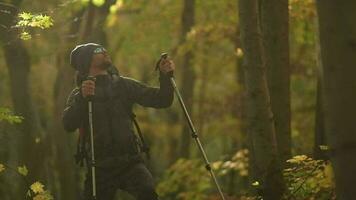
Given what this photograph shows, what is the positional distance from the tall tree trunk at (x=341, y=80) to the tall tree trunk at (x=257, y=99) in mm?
3433

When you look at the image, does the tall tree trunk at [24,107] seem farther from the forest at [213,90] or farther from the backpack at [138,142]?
the backpack at [138,142]

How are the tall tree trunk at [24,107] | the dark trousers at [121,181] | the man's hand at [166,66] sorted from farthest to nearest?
the tall tree trunk at [24,107] < the man's hand at [166,66] < the dark trousers at [121,181]

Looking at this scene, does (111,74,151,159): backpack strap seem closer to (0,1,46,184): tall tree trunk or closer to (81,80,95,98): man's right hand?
(81,80,95,98): man's right hand

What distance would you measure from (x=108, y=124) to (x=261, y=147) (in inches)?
67.3

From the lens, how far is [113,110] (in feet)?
21.9

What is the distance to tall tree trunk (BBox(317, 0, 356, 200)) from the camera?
3.21 m

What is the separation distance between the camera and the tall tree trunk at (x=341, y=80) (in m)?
3.21

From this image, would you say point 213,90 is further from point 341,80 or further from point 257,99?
point 341,80

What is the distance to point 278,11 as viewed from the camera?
7.79 m

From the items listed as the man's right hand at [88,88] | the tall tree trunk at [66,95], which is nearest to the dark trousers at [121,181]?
the man's right hand at [88,88]

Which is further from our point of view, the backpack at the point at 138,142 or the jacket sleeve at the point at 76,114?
the backpack at the point at 138,142

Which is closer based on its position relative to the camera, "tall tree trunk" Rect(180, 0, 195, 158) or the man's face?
the man's face

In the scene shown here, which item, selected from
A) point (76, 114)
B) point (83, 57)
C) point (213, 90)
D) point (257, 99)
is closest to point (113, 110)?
point (76, 114)

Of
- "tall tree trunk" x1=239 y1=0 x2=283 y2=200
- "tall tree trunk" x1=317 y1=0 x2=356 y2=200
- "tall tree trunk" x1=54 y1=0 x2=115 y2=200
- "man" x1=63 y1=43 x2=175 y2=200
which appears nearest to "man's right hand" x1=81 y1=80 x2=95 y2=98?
"man" x1=63 y1=43 x2=175 y2=200
